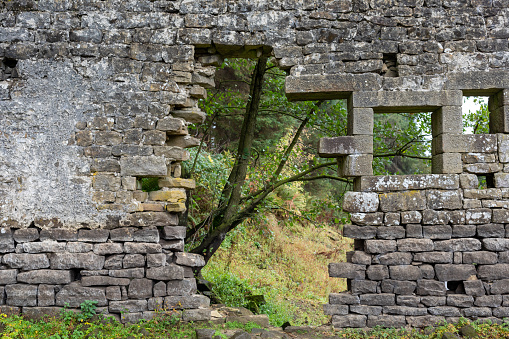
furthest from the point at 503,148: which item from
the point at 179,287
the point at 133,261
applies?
the point at 133,261

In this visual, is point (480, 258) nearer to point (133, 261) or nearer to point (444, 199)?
point (444, 199)

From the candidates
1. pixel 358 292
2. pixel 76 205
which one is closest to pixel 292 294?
pixel 358 292

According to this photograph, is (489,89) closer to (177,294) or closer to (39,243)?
(177,294)

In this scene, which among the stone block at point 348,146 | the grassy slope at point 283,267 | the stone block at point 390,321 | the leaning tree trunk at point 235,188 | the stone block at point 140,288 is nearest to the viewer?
the stone block at point 390,321

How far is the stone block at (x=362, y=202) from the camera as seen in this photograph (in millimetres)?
4965

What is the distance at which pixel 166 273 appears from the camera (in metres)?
4.97

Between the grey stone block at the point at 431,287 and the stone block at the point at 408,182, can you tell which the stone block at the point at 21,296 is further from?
the grey stone block at the point at 431,287

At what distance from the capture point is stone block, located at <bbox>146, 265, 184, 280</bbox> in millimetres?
4949

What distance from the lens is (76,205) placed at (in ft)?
16.5

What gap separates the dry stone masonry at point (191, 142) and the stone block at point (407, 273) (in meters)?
0.02

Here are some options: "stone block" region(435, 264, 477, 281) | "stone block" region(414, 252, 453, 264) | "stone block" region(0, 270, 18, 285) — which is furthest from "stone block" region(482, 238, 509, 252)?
"stone block" region(0, 270, 18, 285)

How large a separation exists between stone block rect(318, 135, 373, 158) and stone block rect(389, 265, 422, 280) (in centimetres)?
161

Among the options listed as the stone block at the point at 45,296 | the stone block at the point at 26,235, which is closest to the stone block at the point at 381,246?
the stone block at the point at 45,296

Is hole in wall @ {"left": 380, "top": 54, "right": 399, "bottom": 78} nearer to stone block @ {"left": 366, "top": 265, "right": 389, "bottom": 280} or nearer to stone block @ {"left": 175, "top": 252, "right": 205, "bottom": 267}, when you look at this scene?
stone block @ {"left": 366, "top": 265, "right": 389, "bottom": 280}
